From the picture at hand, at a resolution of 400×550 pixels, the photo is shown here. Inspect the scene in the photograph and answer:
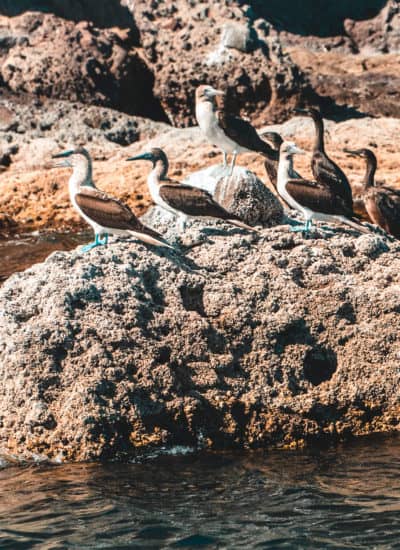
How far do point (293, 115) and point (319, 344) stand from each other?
18.4m

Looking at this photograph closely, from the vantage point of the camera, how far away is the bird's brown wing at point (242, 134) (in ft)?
41.7

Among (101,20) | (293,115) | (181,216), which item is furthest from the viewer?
(101,20)

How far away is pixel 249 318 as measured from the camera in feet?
29.0

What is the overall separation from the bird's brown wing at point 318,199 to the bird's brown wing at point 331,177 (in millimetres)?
659

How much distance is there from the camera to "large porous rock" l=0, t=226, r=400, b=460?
809cm

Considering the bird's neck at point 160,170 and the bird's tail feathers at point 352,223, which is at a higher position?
the bird's neck at point 160,170

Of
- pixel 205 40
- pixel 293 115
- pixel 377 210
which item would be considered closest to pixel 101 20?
pixel 205 40

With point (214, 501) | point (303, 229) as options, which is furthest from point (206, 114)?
point (214, 501)

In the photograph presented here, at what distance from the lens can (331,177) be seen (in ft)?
37.3

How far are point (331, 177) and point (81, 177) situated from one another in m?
3.26

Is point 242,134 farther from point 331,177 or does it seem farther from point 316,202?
point 316,202

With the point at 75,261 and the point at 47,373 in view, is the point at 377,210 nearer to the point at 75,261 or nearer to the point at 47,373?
the point at 75,261

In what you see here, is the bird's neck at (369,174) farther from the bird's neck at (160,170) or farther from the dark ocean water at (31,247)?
A: the dark ocean water at (31,247)

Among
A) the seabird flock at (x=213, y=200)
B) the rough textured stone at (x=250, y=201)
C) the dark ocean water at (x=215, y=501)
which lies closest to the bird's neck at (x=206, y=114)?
Answer: the seabird flock at (x=213, y=200)
